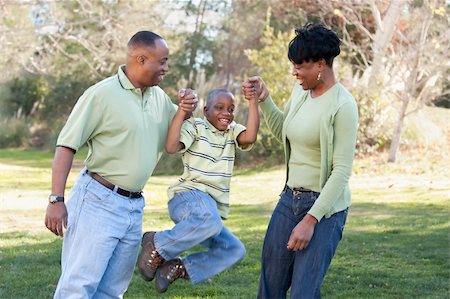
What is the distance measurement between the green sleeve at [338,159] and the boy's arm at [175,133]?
93 centimetres

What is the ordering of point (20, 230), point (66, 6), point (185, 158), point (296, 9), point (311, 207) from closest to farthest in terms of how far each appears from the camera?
point (311, 207) → point (185, 158) → point (20, 230) → point (296, 9) → point (66, 6)

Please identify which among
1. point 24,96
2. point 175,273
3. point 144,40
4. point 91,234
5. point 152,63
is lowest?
point 24,96

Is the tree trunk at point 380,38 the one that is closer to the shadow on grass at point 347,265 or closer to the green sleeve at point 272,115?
the shadow on grass at point 347,265

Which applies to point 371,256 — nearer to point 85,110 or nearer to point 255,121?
point 255,121

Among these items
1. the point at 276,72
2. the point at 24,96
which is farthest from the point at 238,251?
the point at 24,96

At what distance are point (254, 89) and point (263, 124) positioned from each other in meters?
16.9

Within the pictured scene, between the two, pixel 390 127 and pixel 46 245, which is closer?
pixel 46 245

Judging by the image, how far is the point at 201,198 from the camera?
15.8 ft

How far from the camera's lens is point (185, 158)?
4922 millimetres

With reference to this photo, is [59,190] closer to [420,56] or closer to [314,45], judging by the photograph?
[314,45]

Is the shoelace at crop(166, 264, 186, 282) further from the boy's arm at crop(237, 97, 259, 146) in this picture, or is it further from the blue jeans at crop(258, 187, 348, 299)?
the boy's arm at crop(237, 97, 259, 146)

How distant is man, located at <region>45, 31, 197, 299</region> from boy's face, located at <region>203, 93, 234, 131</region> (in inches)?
6.3

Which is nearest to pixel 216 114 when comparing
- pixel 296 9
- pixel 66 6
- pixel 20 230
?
pixel 20 230

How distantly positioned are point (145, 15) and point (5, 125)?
1158cm
